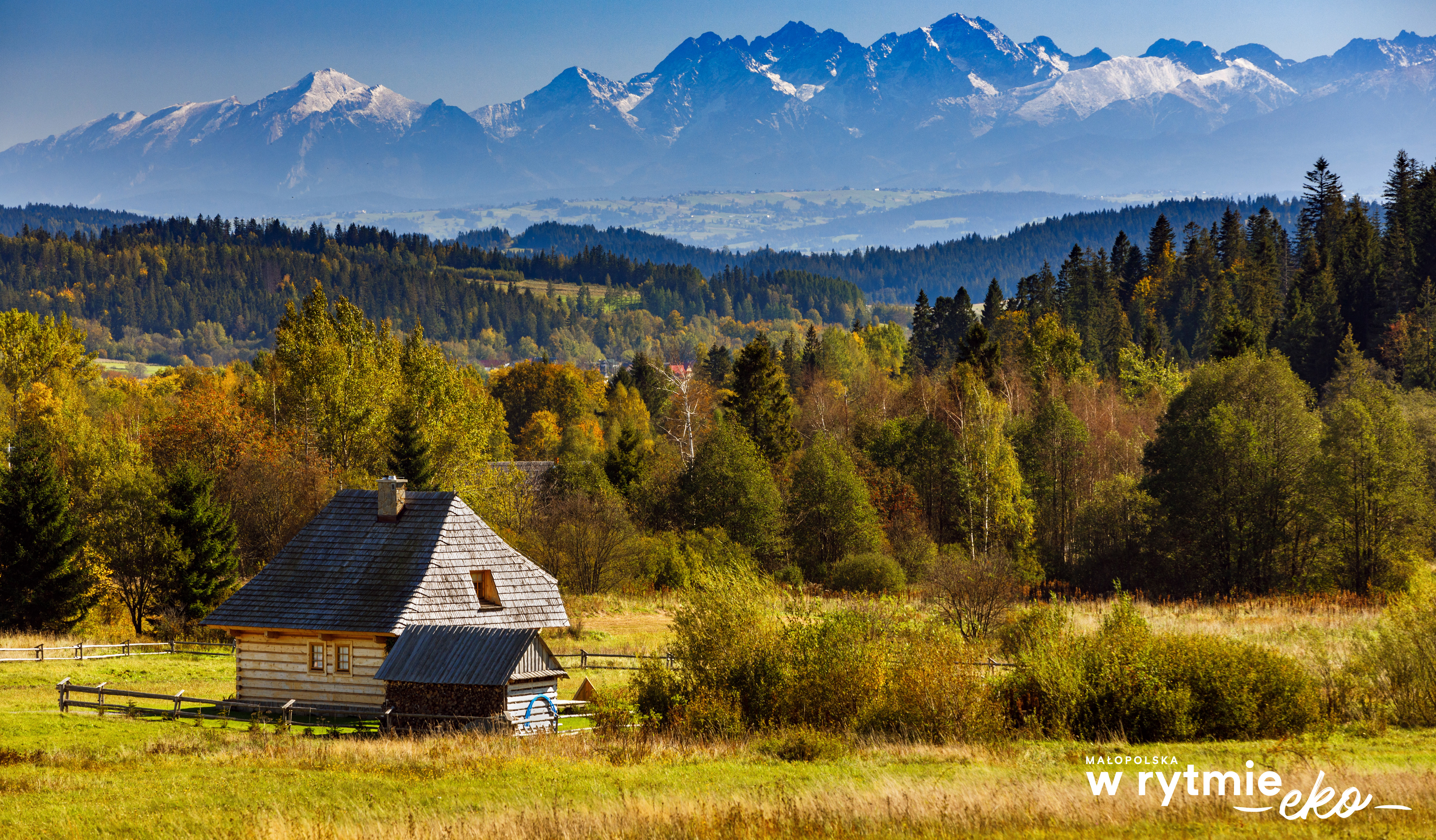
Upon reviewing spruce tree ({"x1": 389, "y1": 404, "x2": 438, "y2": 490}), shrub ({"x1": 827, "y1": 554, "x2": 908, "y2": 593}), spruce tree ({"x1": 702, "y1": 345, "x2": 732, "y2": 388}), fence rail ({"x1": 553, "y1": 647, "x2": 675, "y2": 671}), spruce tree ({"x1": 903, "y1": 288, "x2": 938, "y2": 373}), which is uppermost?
spruce tree ({"x1": 903, "y1": 288, "x2": 938, "y2": 373})

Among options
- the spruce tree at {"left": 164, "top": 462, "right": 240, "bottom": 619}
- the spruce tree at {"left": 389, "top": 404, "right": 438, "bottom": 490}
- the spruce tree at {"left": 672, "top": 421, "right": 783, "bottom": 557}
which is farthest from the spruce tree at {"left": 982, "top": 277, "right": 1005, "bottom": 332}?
the spruce tree at {"left": 164, "top": 462, "right": 240, "bottom": 619}

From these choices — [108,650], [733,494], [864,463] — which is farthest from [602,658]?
[864,463]

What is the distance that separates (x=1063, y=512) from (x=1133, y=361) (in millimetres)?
27950

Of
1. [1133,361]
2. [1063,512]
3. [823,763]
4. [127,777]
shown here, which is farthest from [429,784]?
[1133,361]

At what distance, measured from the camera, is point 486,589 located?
30875 millimetres

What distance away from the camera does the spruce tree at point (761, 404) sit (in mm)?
69688

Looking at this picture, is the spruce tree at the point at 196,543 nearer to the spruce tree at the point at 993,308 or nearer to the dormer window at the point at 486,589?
the dormer window at the point at 486,589

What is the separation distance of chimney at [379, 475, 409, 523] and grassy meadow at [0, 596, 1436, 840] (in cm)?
A: 770

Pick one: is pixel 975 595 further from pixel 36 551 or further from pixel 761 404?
pixel 761 404

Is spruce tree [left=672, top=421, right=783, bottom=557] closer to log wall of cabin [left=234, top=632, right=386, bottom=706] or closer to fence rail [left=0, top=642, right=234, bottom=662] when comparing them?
fence rail [left=0, top=642, right=234, bottom=662]

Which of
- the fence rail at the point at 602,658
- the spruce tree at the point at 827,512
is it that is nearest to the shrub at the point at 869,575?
the spruce tree at the point at 827,512

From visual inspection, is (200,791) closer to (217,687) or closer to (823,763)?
(823,763)

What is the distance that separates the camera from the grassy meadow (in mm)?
14188

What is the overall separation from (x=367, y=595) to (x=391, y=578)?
760 millimetres
